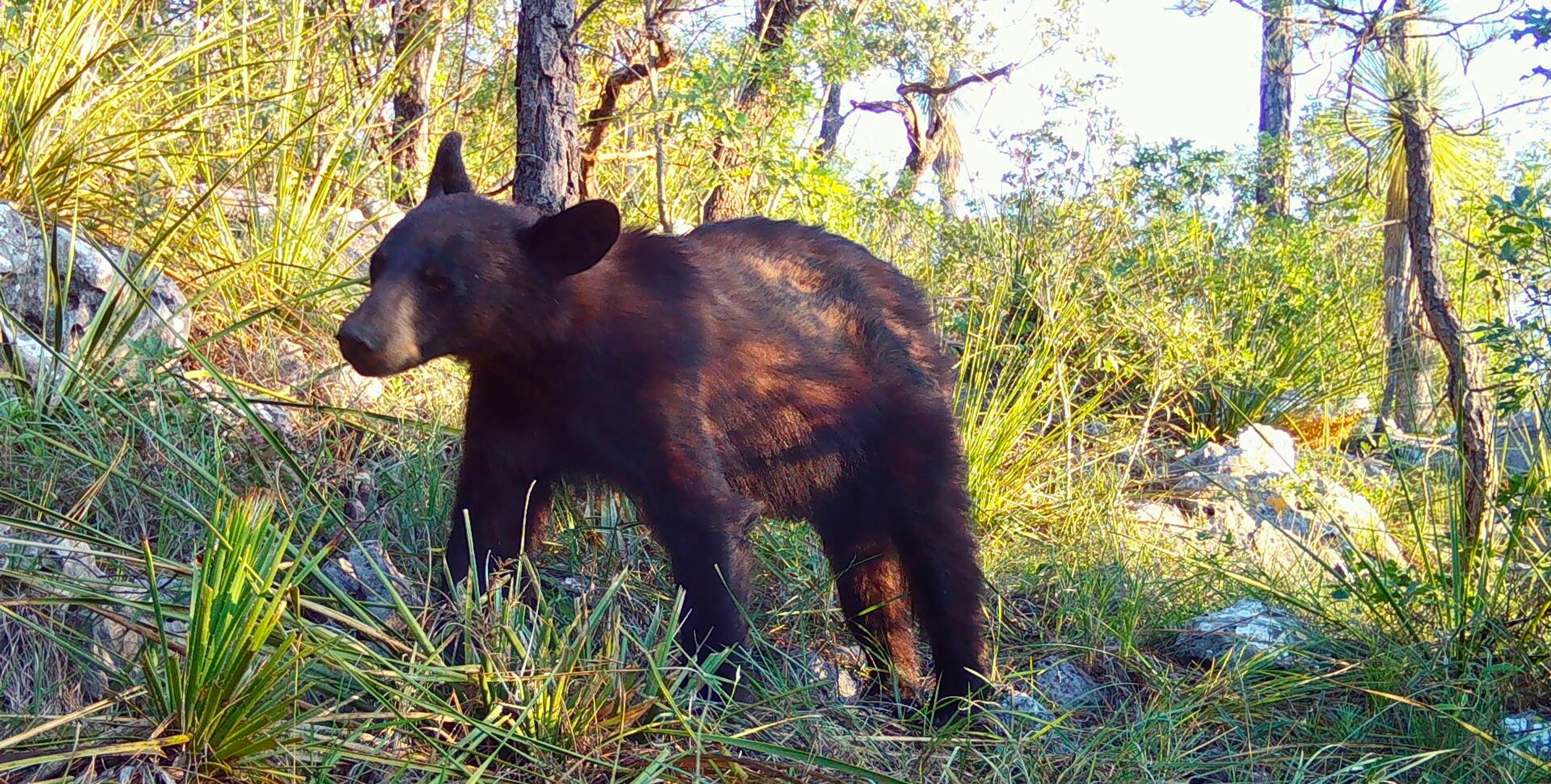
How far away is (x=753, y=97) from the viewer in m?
7.30

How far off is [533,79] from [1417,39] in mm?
3755

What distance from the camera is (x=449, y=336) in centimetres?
365

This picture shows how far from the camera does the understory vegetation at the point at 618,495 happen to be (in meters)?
2.81

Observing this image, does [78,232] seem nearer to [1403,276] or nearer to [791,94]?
[791,94]

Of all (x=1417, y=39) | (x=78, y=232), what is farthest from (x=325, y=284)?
(x=1417, y=39)

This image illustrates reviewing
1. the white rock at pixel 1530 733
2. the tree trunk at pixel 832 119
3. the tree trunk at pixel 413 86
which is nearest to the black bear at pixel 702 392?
the white rock at pixel 1530 733

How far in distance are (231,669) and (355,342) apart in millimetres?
1164

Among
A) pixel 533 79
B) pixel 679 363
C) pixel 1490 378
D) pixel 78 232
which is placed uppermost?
pixel 533 79

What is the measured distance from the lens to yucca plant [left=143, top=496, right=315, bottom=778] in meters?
2.44

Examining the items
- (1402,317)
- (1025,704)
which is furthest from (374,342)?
(1402,317)

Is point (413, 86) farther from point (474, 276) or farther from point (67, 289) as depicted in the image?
point (474, 276)

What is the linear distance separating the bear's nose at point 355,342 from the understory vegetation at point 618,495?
327 millimetres

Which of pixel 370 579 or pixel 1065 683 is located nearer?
pixel 370 579

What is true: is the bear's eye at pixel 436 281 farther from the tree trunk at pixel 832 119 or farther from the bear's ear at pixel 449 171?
the tree trunk at pixel 832 119
